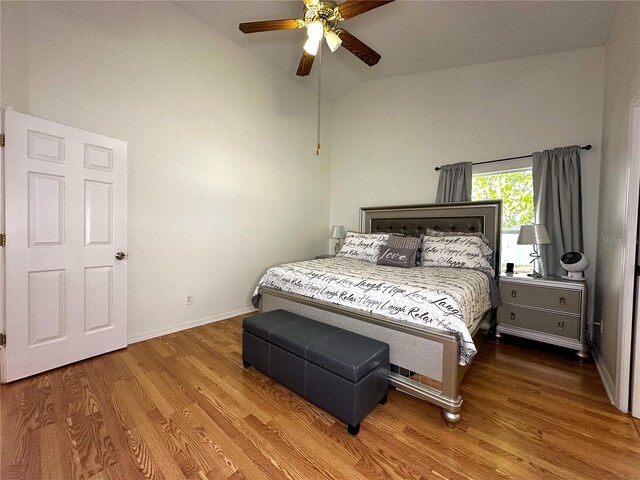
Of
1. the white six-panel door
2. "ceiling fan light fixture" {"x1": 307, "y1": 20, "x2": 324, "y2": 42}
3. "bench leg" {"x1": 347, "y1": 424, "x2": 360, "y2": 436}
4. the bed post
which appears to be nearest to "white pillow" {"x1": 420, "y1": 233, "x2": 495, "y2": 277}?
the bed post

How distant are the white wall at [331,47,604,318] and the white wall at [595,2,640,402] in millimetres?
212

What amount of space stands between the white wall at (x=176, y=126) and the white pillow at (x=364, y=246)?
1098mm

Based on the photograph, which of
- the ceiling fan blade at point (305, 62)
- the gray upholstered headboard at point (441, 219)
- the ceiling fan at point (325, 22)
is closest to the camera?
the ceiling fan at point (325, 22)

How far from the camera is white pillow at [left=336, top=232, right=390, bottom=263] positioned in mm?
3342

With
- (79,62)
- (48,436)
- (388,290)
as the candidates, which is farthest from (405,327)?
(79,62)

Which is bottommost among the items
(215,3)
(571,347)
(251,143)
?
(571,347)

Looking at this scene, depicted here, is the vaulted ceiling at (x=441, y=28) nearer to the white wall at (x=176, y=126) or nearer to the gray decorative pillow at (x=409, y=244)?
the white wall at (x=176, y=126)

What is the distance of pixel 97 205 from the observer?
2320mm

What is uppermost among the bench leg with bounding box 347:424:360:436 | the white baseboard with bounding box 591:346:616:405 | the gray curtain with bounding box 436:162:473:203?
the gray curtain with bounding box 436:162:473:203

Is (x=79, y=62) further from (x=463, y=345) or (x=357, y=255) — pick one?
(x=463, y=345)

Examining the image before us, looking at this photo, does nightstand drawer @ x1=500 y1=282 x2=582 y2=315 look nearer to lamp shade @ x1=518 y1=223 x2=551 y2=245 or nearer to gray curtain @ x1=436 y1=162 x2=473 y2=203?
lamp shade @ x1=518 y1=223 x2=551 y2=245

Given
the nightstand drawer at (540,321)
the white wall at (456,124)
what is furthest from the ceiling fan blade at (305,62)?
the nightstand drawer at (540,321)

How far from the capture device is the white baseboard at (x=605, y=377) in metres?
1.81

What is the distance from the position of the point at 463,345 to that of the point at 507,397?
2.42 feet
